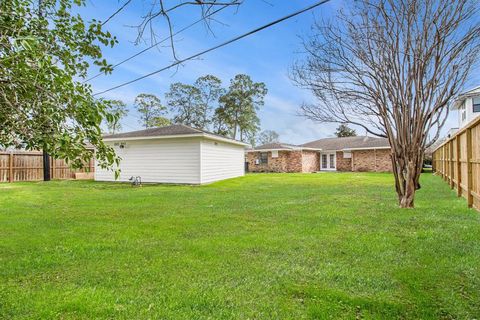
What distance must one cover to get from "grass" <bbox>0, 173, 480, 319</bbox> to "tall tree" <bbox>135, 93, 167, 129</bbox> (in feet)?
90.2

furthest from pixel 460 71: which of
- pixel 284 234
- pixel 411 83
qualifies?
pixel 284 234

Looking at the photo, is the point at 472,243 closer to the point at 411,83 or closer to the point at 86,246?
the point at 411,83

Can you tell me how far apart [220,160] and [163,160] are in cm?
326

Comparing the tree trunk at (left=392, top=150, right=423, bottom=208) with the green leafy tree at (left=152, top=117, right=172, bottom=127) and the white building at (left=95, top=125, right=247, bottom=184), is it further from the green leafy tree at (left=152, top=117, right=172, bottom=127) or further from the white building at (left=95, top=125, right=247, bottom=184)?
the green leafy tree at (left=152, top=117, right=172, bottom=127)

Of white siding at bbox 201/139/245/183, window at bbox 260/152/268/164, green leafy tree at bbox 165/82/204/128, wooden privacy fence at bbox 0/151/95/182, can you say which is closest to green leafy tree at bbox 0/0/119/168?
white siding at bbox 201/139/245/183

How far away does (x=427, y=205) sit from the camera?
787 centimetres

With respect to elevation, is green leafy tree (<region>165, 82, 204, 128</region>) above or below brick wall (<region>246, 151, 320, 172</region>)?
above

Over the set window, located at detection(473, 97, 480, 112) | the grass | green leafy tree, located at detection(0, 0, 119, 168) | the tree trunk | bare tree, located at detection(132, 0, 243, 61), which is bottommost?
the grass

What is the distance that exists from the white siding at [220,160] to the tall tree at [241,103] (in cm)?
1425

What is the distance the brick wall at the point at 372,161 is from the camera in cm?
2500

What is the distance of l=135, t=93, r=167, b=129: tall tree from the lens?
33.3m

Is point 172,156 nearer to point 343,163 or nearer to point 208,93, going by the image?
point 343,163

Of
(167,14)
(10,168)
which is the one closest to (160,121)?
(10,168)

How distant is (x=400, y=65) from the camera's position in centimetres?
747
